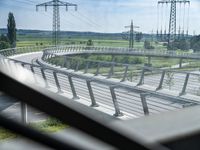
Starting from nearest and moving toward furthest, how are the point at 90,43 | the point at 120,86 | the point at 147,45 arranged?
the point at 90,43 → the point at 147,45 → the point at 120,86

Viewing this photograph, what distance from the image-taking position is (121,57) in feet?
7.74

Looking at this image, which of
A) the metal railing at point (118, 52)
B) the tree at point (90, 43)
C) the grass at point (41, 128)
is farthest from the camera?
the metal railing at point (118, 52)

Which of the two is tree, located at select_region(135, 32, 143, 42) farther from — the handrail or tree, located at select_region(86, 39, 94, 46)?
the handrail

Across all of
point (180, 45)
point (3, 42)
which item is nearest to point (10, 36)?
point (3, 42)

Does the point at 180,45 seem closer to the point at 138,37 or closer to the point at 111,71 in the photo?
the point at 138,37

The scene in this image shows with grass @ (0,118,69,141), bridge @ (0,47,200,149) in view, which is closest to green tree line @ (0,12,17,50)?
bridge @ (0,47,200,149)

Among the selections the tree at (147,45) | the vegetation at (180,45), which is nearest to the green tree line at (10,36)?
the tree at (147,45)

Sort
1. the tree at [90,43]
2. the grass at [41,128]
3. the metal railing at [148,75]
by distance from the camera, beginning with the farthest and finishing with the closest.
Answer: the metal railing at [148,75] < the tree at [90,43] < the grass at [41,128]

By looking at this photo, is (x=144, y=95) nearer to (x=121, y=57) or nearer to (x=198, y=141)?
(x=121, y=57)

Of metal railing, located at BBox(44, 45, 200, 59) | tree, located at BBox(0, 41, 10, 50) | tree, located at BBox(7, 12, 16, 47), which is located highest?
tree, located at BBox(7, 12, 16, 47)

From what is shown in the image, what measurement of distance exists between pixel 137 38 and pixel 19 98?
1.40 meters

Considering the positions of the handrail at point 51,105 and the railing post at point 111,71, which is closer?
the handrail at point 51,105

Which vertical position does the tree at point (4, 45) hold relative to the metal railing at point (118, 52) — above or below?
above

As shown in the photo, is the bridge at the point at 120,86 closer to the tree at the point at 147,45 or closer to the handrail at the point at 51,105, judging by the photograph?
the tree at the point at 147,45
